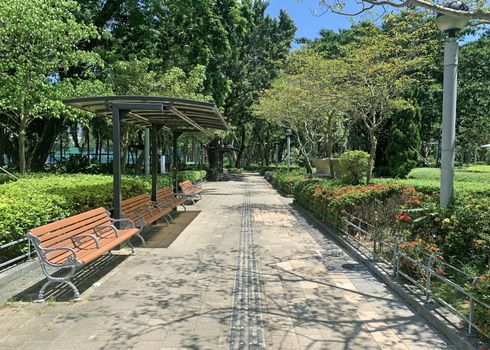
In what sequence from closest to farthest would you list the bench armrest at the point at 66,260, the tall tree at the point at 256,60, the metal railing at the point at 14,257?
the bench armrest at the point at 66,260 → the metal railing at the point at 14,257 → the tall tree at the point at 256,60

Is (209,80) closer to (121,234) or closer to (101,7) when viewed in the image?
(101,7)

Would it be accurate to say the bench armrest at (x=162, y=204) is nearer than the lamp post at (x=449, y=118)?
No

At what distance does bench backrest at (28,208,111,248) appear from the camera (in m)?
5.35

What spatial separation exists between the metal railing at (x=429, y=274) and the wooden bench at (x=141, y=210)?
4.23 m

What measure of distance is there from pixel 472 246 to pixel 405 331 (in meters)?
1.98

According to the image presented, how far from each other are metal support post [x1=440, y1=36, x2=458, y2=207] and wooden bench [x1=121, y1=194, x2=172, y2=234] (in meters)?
5.52

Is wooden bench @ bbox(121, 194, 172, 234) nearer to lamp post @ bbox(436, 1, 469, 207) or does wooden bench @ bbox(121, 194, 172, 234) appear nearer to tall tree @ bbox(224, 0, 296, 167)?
lamp post @ bbox(436, 1, 469, 207)

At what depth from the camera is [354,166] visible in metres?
13.1

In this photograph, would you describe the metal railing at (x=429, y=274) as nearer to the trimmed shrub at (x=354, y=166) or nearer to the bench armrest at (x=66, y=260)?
the bench armrest at (x=66, y=260)

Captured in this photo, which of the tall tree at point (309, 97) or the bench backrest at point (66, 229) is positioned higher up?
the tall tree at point (309, 97)

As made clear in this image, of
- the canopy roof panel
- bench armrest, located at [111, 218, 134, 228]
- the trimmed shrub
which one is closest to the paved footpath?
bench armrest, located at [111, 218, 134, 228]

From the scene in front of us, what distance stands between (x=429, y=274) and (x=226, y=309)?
7.64 ft

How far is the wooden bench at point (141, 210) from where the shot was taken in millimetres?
8766

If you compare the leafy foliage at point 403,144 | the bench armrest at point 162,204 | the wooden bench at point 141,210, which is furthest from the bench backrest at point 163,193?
the leafy foliage at point 403,144
